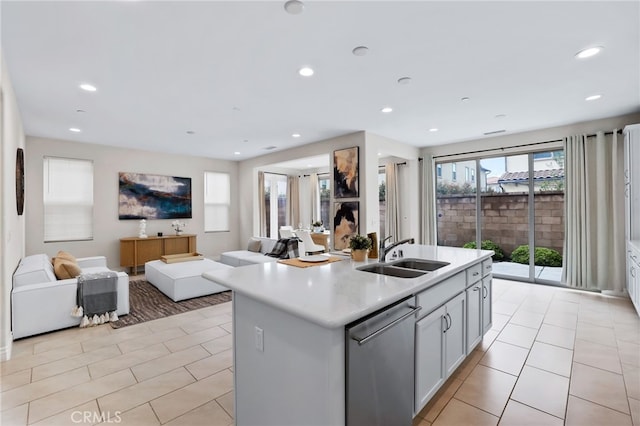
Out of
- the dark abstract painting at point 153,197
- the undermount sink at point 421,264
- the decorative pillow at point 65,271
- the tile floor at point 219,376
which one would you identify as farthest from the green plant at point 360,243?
the dark abstract painting at point 153,197

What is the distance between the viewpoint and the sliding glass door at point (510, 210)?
512 cm

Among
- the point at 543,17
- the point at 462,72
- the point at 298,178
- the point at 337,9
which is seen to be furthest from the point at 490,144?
the point at 298,178

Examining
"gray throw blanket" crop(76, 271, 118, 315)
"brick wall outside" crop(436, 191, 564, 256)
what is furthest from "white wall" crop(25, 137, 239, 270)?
"brick wall outside" crop(436, 191, 564, 256)

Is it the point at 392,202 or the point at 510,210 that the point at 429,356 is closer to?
the point at 510,210

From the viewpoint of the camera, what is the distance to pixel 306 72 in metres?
2.89

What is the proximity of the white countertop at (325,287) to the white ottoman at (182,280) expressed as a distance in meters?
2.47

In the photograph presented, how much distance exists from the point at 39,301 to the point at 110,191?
11.8 ft

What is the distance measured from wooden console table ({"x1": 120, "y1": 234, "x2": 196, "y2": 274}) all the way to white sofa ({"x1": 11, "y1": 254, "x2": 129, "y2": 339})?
102 inches

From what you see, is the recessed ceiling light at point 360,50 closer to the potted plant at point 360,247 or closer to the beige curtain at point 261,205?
the potted plant at point 360,247

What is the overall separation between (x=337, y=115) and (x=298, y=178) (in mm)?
5045

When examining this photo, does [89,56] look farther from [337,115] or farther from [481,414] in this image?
[481,414]

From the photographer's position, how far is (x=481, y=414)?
196 cm

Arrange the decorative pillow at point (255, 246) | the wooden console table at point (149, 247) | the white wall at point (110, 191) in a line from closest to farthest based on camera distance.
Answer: the white wall at point (110, 191) < the wooden console table at point (149, 247) < the decorative pillow at point (255, 246)

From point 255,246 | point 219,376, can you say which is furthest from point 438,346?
point 255,246
